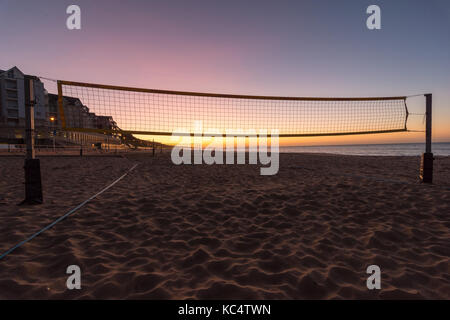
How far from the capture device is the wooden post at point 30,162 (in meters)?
3.76

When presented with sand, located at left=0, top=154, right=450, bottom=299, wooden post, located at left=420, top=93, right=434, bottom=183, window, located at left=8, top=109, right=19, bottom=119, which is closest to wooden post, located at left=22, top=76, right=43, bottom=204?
sand, located at left=0, top=154, right=450, bottom=299

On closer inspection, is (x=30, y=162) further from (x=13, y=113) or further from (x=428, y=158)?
(x=13, y=113)

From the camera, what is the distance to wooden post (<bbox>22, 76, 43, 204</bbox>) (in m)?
3.76

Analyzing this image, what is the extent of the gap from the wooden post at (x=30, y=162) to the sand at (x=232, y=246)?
305 millimetres

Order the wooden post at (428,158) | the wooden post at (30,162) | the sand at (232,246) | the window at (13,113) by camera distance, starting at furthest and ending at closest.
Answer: the window at (13,113) → the wooden post at (428,158) → the wooden post at (30,162) → the sand at (232,246)

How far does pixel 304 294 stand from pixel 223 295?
64 cm

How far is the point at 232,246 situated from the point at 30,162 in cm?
403

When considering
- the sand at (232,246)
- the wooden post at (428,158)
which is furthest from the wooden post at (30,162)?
the wooden post at (428,158)

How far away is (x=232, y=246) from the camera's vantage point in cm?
245

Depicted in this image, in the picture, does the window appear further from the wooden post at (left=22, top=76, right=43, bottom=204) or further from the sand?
the wooden post at (left=22, top=76, right=43, bottom=204)

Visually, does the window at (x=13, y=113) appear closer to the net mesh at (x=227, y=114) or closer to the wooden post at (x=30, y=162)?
the net mesh at (x=227, y=114)

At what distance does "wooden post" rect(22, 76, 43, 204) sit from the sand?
1.00 feet

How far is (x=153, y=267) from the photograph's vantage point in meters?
1.99
